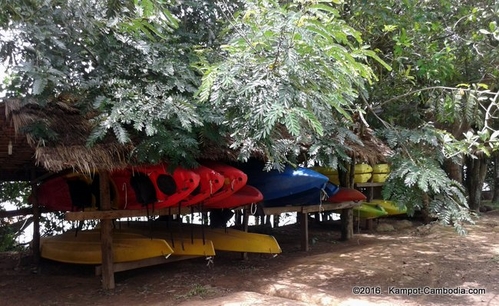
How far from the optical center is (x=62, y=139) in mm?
5496

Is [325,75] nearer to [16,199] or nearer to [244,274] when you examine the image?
[244,274]

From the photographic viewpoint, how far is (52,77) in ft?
15.8

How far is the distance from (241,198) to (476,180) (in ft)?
26.8

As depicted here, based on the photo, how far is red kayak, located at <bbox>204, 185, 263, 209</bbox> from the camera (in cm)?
712

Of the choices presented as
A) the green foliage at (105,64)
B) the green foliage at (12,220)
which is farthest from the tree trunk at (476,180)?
the green foliage at (12,220)

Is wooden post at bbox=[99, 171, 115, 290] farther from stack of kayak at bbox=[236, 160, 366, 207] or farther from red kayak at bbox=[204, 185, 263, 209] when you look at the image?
stack of kayak at bbox=[236, 160, 366, 207]

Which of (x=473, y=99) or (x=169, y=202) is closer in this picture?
(x=473, y=99)

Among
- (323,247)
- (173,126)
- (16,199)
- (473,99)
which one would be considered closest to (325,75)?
(173,126)

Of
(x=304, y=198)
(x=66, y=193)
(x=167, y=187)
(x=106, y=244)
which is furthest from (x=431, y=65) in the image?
(x=66, y=193)

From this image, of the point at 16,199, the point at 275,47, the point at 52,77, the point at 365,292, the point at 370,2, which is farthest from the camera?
the point at 16,199

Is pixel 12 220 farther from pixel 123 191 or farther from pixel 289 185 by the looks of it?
pixel 289 185

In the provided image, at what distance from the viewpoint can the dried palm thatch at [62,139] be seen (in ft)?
16.7

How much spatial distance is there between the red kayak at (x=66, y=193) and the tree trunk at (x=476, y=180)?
9.75 m

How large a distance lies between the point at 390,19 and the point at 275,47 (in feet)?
12.0
